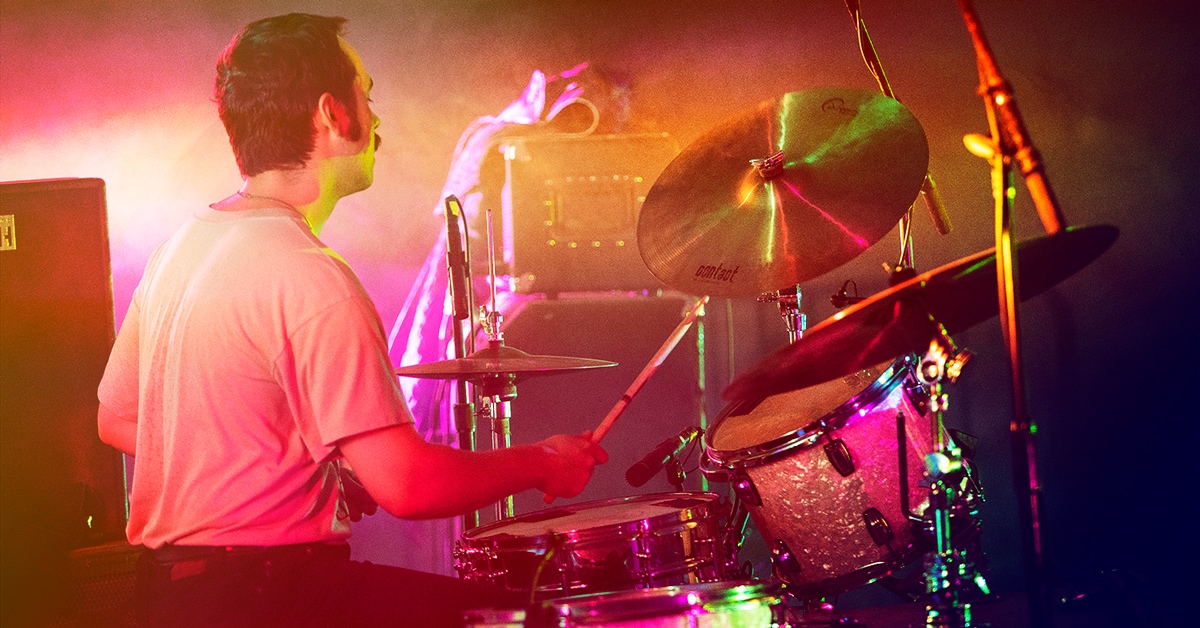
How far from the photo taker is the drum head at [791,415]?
2471 millimetres

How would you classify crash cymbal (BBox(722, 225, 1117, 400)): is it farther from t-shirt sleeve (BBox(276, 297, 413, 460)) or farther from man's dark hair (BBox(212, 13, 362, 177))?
man's dark hair (BBox(212, 13, 362, 177))

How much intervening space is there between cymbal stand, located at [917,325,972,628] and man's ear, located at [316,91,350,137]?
130 centimetres

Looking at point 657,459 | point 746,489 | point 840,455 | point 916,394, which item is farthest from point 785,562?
point 916,394

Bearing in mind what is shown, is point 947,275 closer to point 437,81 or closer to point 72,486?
point 72,486

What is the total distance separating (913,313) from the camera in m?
1.72

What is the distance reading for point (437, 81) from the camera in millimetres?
4039

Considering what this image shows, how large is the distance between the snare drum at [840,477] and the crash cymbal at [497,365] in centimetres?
50

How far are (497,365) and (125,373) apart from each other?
0.91 meters

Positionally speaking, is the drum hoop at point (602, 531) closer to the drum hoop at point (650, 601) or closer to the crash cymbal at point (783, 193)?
the drum hoop at point (650, 601)

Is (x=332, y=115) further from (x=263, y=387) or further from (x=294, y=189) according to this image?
(x=263, y=387)

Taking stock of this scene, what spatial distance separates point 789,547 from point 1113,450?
6.63 ft

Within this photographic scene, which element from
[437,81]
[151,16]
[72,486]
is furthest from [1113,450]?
[151,16]

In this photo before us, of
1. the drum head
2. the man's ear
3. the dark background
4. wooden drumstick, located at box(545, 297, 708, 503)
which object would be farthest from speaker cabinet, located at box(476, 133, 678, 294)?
the man's ear

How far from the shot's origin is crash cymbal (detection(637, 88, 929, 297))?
235 cm
